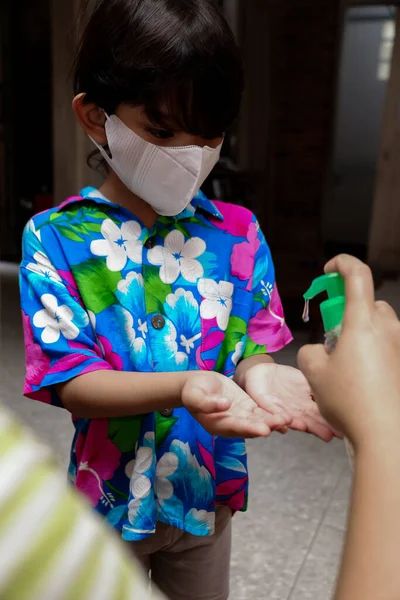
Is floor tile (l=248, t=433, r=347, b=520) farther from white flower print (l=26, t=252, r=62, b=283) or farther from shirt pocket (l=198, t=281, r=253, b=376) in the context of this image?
white flower print (l=26, t=252, r=62, b=283)

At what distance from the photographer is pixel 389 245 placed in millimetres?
5059

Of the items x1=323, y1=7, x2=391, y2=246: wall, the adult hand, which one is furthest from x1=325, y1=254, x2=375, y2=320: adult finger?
x1=323, y1=7, x2=391, y2=246: wall

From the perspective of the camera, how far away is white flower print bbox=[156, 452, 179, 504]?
32.5 inches

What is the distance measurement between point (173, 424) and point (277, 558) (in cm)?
103

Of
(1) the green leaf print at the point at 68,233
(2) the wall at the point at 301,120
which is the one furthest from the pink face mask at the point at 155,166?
(2) the wall at the point at 301,120

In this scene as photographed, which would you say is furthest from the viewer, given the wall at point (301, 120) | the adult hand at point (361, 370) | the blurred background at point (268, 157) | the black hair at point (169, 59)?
the wall at point (301, 120)

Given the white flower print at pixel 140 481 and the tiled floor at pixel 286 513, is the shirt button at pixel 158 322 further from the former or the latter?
the tiled floor at pixel 286 513

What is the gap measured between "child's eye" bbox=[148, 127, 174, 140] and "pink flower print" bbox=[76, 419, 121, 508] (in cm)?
37

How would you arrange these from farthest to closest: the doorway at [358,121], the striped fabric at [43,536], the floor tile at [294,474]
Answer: the doorway at [358,121] → the floor tile at [294,474] → the striped fabric at [43,536]

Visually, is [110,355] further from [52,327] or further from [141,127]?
[141,127]

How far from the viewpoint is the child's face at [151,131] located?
0.79 meters

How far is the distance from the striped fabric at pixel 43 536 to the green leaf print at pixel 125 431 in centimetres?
47

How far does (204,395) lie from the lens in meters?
0.63

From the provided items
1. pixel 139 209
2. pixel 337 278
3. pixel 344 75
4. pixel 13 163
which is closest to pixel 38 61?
pixel 13 163
